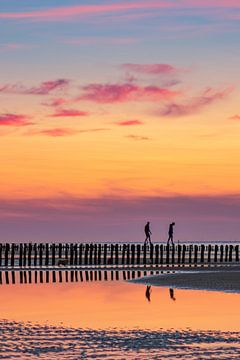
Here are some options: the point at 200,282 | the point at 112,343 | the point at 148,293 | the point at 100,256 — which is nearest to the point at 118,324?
the point at 112,343

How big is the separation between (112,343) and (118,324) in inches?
164

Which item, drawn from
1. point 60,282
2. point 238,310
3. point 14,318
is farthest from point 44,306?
point 60,282

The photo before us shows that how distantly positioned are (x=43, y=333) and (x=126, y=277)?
28.7 m

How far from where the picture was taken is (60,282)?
150 feet

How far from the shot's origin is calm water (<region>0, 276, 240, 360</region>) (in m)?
19.0

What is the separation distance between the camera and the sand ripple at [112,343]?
18469 millimetres

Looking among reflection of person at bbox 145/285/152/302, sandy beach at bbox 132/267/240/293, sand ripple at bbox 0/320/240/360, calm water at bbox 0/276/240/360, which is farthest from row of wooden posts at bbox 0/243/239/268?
sand ripple at bbox 0/320/240/360

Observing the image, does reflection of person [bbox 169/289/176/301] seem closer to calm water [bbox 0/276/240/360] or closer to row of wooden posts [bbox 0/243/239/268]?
calm water [bbox 0/276/240/360]

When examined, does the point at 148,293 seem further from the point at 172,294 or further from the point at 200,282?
the point at 200,282

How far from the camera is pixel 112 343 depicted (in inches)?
803

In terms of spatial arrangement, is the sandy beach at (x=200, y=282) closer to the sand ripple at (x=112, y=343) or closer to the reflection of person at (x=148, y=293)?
the reflection of person at (x=148, y=293)

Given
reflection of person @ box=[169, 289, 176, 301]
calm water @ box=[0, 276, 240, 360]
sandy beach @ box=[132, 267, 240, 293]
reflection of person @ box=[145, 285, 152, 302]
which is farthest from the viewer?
sandy beach @ box=[132, 267, 240, 293]

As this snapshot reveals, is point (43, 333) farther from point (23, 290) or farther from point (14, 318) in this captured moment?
point (23, 290)

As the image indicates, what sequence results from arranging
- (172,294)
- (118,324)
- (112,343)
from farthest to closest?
(172,294) < (118,324) < (112,343)
